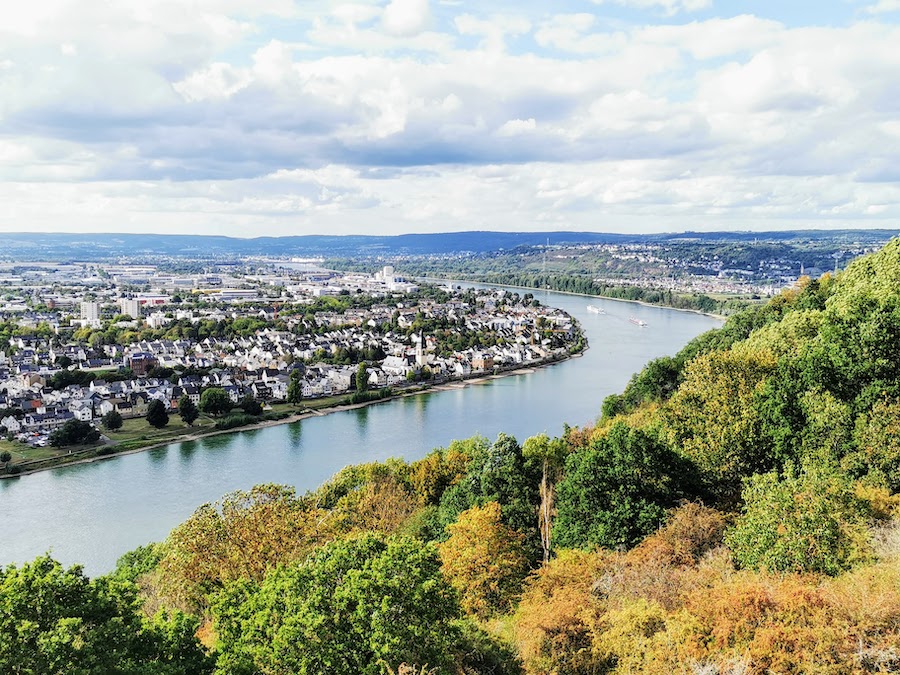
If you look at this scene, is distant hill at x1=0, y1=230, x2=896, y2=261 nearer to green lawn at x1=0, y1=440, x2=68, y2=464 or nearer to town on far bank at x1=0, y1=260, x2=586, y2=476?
town on far bank at x1=0, y1=260, x2=586, y2=476

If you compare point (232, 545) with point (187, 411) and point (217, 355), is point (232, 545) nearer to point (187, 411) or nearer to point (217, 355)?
point (187, 411)

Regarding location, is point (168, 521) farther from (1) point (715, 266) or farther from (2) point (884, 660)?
(1) point (715, 266)

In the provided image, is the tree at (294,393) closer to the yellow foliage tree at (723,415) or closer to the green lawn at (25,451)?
the green lawn at (25,451)

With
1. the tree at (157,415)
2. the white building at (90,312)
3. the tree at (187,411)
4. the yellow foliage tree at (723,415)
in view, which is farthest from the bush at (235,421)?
the white building at (90,312)

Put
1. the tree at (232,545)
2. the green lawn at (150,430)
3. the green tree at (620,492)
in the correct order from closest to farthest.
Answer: the tree at (232,545), the green tree at (620,492), the green lawn at (150,430)

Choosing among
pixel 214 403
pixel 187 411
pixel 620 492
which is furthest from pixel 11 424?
pixel 620 492

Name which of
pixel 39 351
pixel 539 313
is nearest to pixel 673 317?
pixel 539 313
